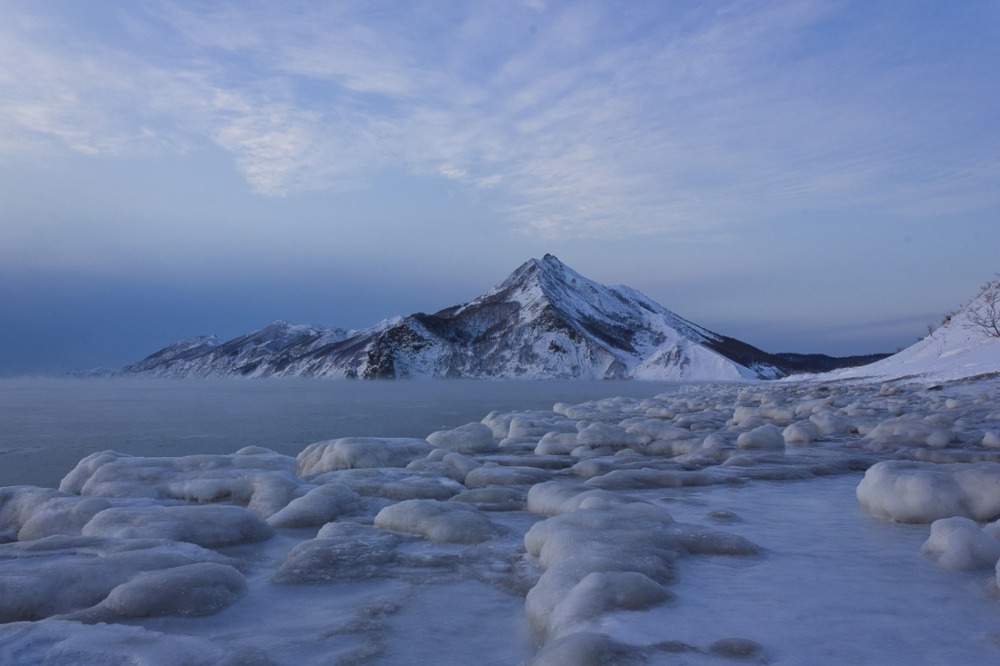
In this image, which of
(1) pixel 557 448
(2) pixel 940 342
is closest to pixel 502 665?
(1) pixel 557 448

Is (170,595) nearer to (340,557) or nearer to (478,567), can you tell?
(340,557)

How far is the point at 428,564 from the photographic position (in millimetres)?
4684

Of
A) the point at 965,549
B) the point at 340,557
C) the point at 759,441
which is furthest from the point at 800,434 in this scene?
the point at 340,557

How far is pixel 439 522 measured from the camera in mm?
5469

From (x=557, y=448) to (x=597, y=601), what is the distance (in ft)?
25.5

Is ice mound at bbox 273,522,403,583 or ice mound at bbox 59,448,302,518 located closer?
ice mound at bbox 273,522,403,583

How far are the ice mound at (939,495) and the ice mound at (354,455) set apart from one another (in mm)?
5834

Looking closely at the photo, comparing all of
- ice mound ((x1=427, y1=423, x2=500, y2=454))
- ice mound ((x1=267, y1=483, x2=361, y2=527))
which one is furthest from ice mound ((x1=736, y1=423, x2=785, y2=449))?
ice mound ((x1=267, y1=483, x2=361, y2=527))

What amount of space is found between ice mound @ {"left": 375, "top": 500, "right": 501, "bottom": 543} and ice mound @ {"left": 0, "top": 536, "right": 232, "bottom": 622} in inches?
54.9

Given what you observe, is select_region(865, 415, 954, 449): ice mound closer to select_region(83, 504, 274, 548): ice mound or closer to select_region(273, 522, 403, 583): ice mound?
select_region(273, 522, 403, 583): ice mound

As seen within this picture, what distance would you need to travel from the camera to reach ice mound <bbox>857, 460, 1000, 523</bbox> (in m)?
5.25

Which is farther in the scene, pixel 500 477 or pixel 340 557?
pixel 500 477

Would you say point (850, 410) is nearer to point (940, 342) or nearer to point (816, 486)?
point (816, 486)

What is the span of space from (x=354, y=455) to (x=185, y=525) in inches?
153
